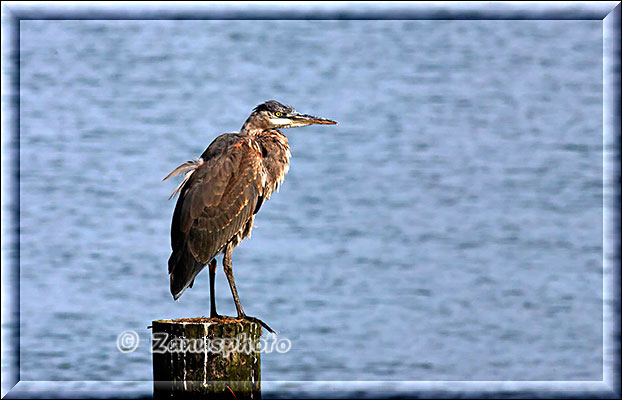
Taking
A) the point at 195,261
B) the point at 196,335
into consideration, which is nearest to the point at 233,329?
the point at 196,335

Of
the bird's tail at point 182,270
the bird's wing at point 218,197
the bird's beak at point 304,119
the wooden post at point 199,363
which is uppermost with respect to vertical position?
the bird's beak at point 304,119

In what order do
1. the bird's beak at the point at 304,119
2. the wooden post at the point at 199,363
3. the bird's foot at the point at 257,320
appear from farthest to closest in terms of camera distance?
the bird's beak at the point at 304,119, the bird's foot at the point at 257,320, the wooden post at the point at 199,363

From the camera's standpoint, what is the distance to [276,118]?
6.52 metres

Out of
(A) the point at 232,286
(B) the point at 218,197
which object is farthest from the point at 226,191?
(A) the point at 232,286

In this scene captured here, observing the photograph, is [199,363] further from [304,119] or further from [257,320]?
[304,119]

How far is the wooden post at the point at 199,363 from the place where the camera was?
4223mm

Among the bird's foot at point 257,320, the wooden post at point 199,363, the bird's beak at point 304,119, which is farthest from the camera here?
the bird's beak at point 304,119

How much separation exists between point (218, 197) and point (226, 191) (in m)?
0.10

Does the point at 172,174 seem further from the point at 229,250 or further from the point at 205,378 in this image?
the point at 205,378

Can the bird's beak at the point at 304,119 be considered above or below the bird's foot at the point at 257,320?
above

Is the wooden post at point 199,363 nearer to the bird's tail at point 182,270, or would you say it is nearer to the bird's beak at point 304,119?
the bird's tail at point 182,270

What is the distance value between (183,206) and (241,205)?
1.63 feet

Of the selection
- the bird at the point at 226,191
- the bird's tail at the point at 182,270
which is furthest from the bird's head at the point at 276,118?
the bird's tail at the point at 182,270

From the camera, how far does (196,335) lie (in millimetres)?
4250
